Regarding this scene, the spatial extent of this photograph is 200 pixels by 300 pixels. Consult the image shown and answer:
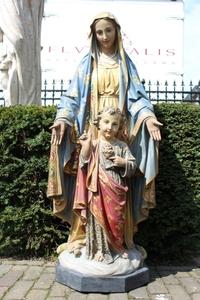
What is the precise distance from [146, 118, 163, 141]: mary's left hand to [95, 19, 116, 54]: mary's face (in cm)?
86

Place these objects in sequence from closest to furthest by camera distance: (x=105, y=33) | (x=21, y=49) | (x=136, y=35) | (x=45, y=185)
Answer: (x=105, y=33) < (x=45, y=185) < (x=21, y=49) < (x=136, y=35)

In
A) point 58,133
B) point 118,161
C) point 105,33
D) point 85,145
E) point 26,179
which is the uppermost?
point 105,33

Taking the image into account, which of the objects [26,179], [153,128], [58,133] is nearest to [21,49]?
[26,179]

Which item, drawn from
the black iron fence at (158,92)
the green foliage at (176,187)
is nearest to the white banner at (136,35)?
the black iron fence at (158,92)

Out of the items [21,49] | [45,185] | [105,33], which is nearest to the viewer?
[105,33]

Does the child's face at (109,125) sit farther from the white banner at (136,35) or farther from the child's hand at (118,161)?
the white banner at (136,35)

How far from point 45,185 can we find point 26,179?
8.7 inches

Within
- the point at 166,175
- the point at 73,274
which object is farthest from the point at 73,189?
the point at 166,175

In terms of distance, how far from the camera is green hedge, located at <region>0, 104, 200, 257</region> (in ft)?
16.8

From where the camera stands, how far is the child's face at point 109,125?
405 cm

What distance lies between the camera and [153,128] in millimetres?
4145

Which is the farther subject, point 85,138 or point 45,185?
point 45,185

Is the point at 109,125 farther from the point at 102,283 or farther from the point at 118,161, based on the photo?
the point at 102,283

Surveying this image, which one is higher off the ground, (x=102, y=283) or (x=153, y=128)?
(x=153, y=128)
